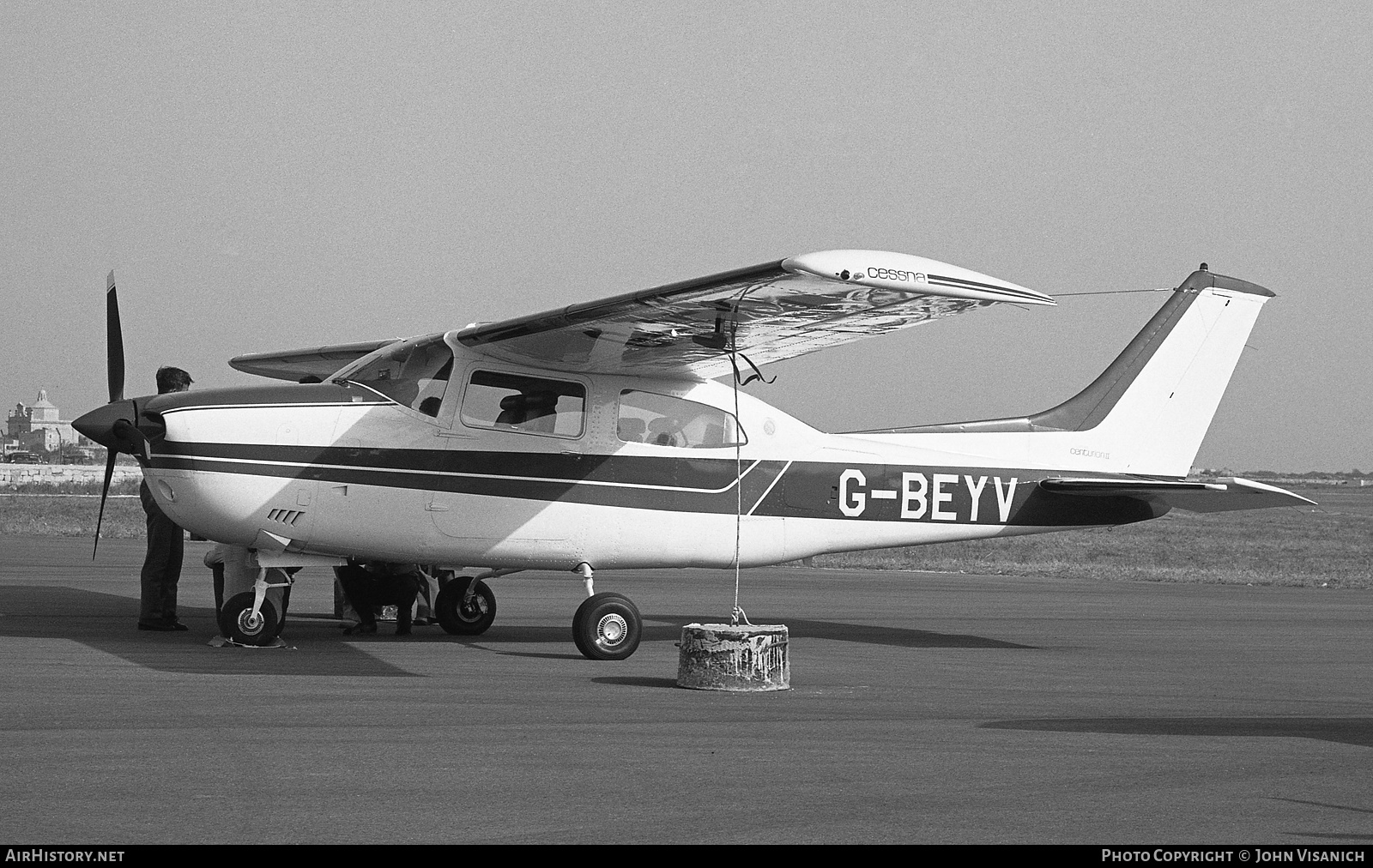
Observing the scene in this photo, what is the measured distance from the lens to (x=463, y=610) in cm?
1295

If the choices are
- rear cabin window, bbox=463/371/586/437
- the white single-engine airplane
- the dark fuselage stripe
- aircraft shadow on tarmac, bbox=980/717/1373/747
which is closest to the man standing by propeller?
the white single-engine airplane

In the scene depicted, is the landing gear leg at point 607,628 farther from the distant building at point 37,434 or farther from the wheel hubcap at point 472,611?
the distant building at point 37,434

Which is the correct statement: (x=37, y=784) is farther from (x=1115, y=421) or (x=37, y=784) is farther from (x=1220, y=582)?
(x=1220, y=582)

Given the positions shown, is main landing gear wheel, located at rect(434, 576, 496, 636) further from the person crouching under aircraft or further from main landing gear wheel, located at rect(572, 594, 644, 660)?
main landing gear wheel, located at rect(572, 594, 644, 660)

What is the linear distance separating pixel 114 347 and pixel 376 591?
3.20 meters

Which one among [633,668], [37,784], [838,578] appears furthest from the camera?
[838,578]

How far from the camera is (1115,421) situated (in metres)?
13.8

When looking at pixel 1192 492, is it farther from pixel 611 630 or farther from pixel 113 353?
pixel 113 353

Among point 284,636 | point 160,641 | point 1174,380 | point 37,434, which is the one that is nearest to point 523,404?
point 284,636

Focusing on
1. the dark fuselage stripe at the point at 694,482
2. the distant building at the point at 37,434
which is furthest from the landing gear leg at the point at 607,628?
the distant building at the point at 37,434

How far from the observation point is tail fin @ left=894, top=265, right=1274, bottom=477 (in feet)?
45.2

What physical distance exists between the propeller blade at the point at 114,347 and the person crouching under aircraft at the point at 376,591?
7.67 ft
